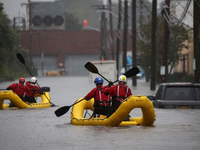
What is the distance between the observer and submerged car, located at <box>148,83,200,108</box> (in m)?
20.3

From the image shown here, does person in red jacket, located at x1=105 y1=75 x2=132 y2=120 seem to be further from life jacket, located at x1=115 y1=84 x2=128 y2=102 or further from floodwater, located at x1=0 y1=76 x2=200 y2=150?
floodwater, located at x1=0 y1=76 x2=200 y2=150

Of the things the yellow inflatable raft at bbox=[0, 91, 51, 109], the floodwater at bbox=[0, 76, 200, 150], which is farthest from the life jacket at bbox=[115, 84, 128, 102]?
the yellow inflatable raft at bbox=[0, 91, 51, 109]

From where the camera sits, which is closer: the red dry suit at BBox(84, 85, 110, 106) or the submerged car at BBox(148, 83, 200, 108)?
the red dry suit at BBox(84, 85, 110, 106)

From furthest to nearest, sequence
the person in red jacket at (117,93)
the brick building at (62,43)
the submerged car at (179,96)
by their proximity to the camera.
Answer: the brick building at (62,43) < the submerged car at (179,96) < the person in red jacket at (117,93)

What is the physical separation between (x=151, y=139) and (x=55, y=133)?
2.63 m

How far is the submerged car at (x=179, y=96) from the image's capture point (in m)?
20.3

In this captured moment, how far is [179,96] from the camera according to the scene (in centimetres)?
2052

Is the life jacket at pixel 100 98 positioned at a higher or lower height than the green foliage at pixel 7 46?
lower

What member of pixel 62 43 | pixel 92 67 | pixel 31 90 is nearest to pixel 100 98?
pixel 92 67

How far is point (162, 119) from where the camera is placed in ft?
58.6

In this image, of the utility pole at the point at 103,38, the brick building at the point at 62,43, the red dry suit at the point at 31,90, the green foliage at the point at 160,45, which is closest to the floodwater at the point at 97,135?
the red dry suit at the point at 31,90

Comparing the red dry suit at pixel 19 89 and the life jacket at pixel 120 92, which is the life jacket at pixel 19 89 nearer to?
the red dry suit at pixel 19 89

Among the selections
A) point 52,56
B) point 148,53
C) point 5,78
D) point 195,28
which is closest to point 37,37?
point 52,56

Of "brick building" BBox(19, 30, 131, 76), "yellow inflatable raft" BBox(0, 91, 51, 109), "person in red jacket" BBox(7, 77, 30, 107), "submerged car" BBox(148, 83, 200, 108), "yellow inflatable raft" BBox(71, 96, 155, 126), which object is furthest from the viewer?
"brick building" BBox(19, 30, 131, 76)
